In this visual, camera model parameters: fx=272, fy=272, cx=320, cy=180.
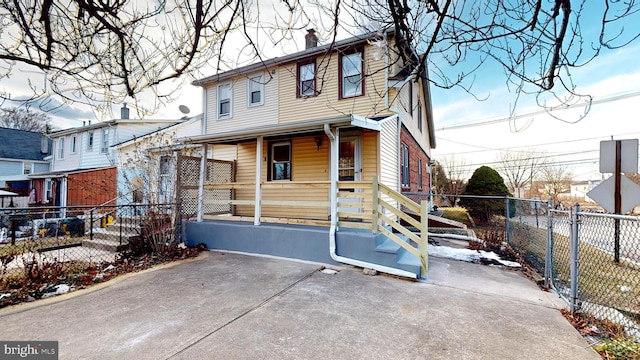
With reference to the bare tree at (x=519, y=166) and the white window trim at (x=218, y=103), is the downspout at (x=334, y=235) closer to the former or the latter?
the white window trim at (x=218, y=103)

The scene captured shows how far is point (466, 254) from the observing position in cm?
645

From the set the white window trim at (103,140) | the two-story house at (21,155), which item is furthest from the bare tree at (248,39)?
the two-story house at (21,155)

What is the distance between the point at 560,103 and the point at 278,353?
155 inches

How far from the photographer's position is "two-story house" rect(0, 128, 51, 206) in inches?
713

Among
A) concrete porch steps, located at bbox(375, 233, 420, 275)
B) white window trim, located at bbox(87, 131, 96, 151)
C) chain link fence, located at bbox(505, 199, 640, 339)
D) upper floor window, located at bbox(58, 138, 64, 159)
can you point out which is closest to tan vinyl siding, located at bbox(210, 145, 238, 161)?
concrete porch steps, located at bbox(375, 233, 420, 275)

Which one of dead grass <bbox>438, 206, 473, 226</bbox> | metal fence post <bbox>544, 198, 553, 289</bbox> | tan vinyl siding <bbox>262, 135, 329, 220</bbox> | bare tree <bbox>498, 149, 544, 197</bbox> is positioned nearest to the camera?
metal fence post <bbox>544, 198, 553, 289</bbox>

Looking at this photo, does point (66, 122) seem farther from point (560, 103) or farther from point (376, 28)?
point (560, 103)

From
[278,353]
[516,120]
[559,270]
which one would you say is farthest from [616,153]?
[278,353]

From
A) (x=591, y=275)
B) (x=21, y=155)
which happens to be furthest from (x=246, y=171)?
(x=21, y=155)

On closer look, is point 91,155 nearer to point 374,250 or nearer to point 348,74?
point 348,74

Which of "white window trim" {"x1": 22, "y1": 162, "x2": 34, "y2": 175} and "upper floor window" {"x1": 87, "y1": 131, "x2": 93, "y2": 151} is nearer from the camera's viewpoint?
"upper floor window" {"x1": 87, "y1": 131, "x2": 93, "y2": 151}

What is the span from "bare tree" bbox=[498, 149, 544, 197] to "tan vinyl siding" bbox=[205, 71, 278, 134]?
28430 millimetres

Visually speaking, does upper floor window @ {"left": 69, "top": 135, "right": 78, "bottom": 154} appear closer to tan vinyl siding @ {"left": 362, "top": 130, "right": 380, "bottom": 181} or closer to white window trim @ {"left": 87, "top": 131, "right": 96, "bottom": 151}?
white window trim @ {"left": 87, "top": 131, "right": 96, "bottom": 151}

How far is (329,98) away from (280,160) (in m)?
2.43
